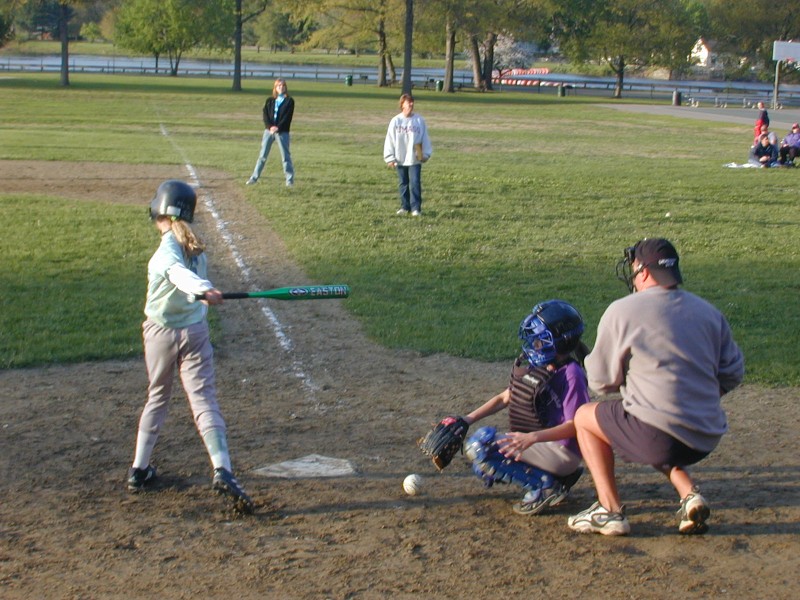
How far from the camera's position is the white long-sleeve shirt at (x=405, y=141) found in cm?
1562

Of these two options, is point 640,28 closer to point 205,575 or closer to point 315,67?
point 315,67

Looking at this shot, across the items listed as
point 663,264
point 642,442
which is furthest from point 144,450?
point 663,264

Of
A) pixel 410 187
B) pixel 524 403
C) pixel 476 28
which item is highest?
pixel 476 28

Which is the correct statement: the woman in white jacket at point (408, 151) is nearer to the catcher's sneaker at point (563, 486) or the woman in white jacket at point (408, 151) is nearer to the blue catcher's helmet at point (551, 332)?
the blue catcher's helmet at point (551, 332)

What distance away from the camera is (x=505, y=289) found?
11102 millimetres

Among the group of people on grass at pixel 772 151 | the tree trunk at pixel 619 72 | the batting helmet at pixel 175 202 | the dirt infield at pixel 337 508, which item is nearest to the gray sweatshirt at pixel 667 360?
the dirt infield at pixel 337 508

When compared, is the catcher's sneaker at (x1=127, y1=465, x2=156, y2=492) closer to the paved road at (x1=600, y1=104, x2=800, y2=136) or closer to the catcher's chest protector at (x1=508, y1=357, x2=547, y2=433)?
the catcher's chest protector at (x1=508, y1=357, x2=547, y2=433)

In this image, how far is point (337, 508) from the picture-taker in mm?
5383

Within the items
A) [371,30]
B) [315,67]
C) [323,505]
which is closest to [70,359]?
[323,505]

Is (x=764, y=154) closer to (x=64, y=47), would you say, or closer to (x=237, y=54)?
(x=64, y=47)

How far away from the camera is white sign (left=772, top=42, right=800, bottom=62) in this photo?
2178 inches

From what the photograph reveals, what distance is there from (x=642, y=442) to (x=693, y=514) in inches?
18.2

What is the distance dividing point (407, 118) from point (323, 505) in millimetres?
11275

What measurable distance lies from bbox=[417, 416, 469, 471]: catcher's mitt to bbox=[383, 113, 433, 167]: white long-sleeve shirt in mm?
10574
